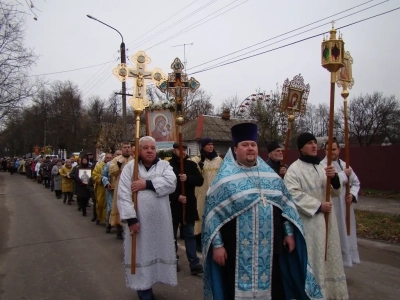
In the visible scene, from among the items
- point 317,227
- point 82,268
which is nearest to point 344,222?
point 317,227

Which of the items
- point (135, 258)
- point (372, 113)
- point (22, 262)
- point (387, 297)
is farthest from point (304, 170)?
point (372, 113)

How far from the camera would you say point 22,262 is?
6.67 metres

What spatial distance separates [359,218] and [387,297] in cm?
603

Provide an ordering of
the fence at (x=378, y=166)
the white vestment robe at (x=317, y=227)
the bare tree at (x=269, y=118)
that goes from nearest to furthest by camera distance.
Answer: the white vestment robe at (x=317, y=227)
the fence at (x=378, y=166)
the bare tree at (x=269, y=118)

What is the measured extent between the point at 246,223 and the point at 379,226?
7.07 meters

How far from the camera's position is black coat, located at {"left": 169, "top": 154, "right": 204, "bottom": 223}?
18.9 ft

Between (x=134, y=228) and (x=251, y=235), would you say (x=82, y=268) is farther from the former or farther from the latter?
(x=251, y=235)

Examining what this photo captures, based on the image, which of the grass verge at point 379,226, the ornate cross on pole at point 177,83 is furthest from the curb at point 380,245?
the ornate cross on pole at point 177,83

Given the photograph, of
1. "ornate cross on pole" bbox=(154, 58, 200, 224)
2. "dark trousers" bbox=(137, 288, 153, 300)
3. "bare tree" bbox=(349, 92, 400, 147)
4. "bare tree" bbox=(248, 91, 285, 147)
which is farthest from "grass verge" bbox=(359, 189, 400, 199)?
"bare tree" bbox=(349, 92, 400, 147)

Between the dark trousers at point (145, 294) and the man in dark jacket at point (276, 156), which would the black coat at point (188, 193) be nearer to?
the man in dark jacket at point (276, 156)

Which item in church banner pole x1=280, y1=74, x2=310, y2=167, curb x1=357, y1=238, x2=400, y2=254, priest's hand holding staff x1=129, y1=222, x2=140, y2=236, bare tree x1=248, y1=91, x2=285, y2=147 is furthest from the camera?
bare tree x1=248, y1=91, x2=285, y2=147

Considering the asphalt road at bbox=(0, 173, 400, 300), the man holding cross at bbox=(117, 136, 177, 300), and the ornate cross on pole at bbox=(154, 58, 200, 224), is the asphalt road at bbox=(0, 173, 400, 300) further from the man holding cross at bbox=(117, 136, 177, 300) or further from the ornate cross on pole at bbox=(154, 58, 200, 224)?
the ornate cross on pole at bbox=(154, 58, 200, 224)

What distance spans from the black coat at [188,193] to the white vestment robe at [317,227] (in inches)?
68.7

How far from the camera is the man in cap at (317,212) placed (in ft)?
13.6
